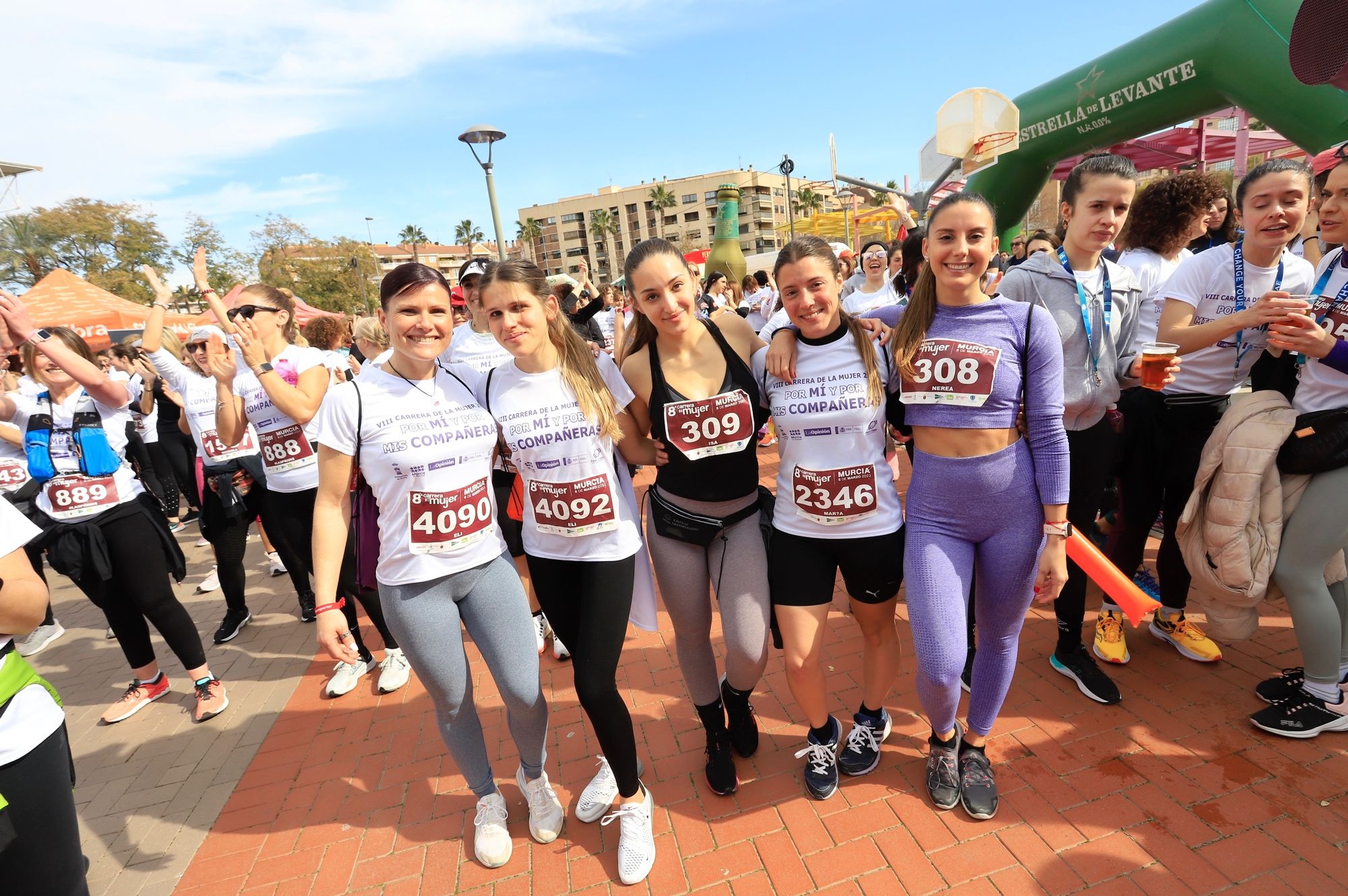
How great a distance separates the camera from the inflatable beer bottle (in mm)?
21953

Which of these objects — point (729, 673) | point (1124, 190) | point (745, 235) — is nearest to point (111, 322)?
point (729, 673)

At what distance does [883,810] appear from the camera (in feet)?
8.01

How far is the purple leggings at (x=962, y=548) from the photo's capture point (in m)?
2.18

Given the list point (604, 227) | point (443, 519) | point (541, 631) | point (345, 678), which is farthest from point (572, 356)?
point (604, 227)

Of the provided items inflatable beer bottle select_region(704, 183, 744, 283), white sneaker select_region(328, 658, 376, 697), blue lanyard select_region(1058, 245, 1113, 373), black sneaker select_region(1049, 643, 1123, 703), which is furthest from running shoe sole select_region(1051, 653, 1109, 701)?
inflatable beer bottle select_region(704, 183, 744, 283)

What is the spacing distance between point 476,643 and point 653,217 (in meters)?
95.9

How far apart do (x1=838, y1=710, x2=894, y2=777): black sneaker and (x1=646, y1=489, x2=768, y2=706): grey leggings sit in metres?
0.55

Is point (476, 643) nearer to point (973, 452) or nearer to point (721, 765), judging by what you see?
point (721, 765)

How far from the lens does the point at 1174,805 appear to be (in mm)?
2301

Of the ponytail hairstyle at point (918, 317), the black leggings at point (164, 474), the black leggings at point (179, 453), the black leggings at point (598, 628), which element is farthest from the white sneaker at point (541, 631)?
the black leggings at point (164, 474)

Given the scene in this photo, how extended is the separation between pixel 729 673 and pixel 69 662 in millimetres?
5265

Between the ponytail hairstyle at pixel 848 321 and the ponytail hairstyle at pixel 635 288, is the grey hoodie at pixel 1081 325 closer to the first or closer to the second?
the ponytail hairstyle at pixel 848 321

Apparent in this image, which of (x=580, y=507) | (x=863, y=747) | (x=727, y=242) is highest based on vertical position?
(x=727, y=242)

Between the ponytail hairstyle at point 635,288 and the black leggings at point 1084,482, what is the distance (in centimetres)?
184
